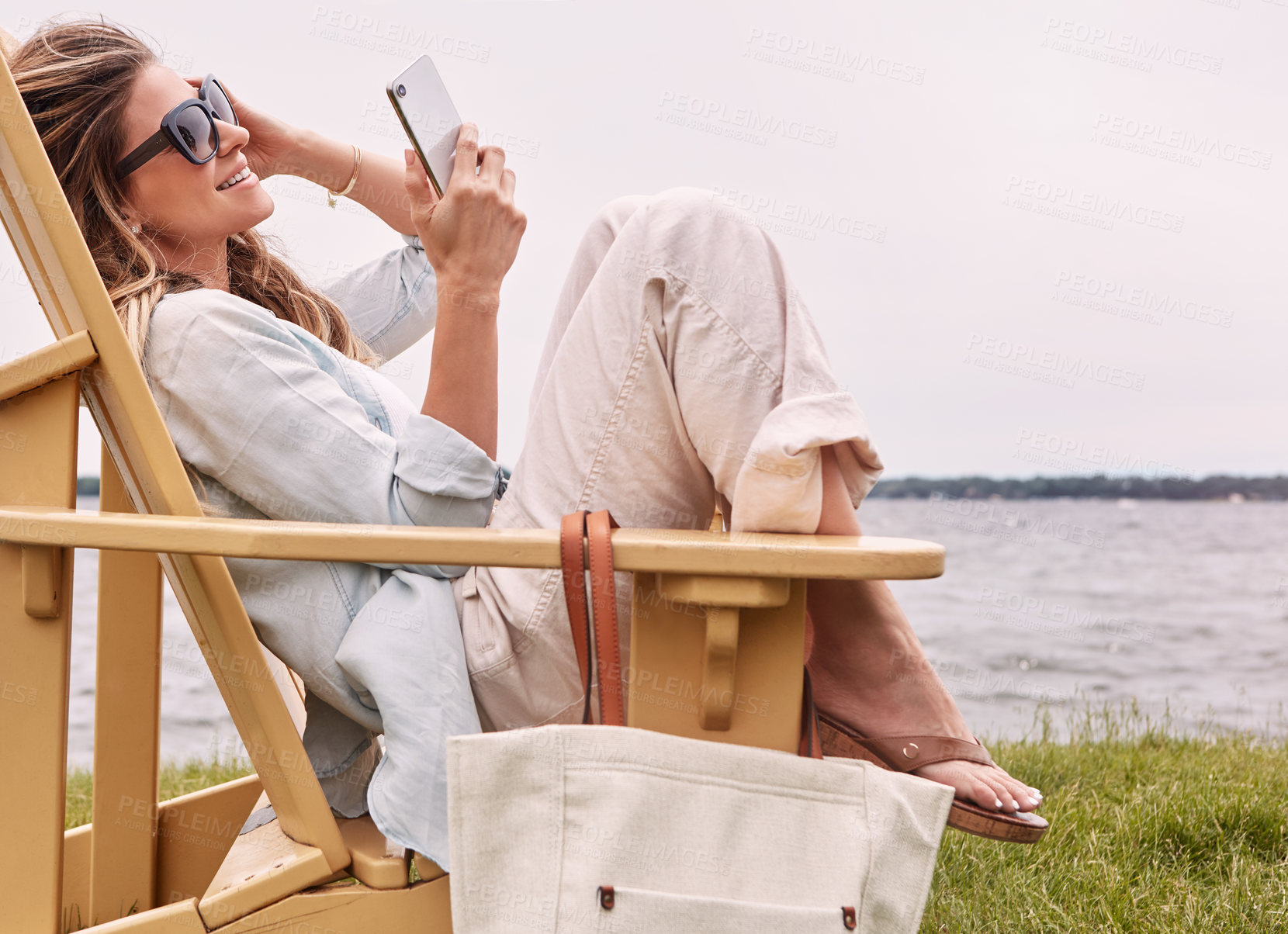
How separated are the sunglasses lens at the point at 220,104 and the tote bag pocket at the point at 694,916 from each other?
59.2 inches

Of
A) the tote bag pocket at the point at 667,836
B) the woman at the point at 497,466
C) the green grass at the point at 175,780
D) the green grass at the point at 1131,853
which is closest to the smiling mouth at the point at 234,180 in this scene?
the woman at the point at 497,466

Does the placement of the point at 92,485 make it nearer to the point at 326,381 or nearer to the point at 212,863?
the point at 212,863

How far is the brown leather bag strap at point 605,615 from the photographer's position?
111 centimetres

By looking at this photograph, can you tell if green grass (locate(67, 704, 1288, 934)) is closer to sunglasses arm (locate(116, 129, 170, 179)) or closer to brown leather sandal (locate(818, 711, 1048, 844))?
brown leather sandal (locate(818, 711, 1048, 844))

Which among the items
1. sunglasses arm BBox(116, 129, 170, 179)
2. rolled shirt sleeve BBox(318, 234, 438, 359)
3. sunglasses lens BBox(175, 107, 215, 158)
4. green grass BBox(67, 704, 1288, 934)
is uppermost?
sunglasses lens BBox(175, 107, 215, 158)

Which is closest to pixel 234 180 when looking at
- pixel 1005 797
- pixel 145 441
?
pixel 145 441

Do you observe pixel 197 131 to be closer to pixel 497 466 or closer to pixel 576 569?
pixel 497 466

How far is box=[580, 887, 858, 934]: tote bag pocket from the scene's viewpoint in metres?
1.09

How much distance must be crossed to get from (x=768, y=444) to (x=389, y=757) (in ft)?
2.11

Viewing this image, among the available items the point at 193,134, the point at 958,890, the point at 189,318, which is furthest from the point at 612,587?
the point at 958,890

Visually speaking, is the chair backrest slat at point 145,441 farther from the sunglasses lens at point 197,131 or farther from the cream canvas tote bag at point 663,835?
the sunglasses lens at point 197,131

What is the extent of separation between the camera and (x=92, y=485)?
516cm

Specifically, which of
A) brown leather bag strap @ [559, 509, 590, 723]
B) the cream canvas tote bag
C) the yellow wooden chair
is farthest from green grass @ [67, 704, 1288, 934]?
brown leather bag strap @ [559, 509, 590, 723]

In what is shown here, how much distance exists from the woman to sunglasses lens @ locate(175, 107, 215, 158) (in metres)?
0.25
